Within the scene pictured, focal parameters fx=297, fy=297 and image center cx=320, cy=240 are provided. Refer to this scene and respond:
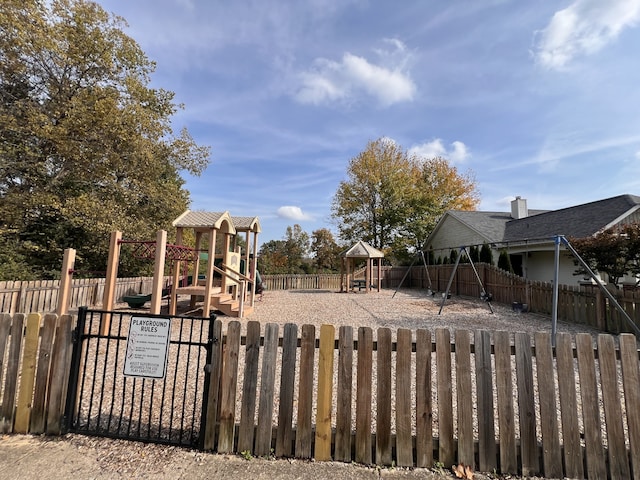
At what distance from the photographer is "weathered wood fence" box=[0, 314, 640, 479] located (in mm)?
2354

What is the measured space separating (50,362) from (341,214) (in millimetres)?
26992

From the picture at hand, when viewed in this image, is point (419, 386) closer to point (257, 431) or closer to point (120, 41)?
point (257, 431)

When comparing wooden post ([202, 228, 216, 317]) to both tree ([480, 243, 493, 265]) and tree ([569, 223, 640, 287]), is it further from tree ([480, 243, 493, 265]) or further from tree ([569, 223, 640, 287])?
tree ([480, 243, 493, 265])

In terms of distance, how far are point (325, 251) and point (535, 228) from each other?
21.0 meters

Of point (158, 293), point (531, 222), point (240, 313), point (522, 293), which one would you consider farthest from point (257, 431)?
point (531, 222)

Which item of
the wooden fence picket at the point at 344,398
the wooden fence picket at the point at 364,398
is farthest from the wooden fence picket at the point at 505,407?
the wooden fence picket at the point at 344,398

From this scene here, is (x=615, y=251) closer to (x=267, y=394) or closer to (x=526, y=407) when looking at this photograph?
(x=526, y=407)

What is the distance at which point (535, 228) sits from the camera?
17.6 m

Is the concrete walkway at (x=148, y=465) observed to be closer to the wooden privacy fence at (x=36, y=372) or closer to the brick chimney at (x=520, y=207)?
the wooden privacy fence at (x=36, y=372)

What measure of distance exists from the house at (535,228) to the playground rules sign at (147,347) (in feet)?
35.7

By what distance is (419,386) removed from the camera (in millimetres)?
2533

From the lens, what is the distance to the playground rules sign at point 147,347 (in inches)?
108

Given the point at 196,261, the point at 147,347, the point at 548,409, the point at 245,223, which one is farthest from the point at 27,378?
the point at 245,223

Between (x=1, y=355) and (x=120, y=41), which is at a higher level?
(x=120, y=41)
